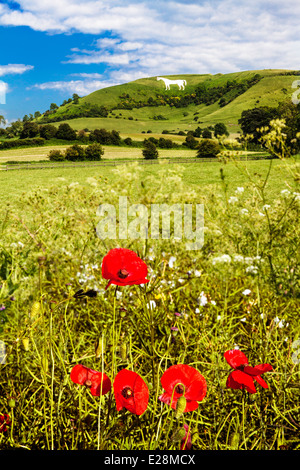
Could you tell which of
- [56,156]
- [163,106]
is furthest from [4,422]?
[163,106]

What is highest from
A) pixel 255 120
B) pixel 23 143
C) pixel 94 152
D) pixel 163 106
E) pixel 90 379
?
pixel 163 106

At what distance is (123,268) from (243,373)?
1.87ft

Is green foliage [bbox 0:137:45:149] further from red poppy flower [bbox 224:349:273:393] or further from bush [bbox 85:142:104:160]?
red poppy flower [bbox 224:349:273:393]

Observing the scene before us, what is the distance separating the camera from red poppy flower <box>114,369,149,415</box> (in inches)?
37.7

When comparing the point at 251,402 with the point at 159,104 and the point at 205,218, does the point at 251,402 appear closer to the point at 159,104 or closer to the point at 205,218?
the point at 205,218

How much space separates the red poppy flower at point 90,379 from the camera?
3.40ft

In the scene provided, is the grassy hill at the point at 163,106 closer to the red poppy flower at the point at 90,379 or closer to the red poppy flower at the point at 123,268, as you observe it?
the red poppy flower at the point at 123,268

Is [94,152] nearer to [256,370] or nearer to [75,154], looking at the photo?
[75,154]

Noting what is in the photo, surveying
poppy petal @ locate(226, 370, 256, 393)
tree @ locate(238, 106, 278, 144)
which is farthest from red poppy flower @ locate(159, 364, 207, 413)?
tree @ locate(238, 106, 278, 144)

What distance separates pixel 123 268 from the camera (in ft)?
3.80

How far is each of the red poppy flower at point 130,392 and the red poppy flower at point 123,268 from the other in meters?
0.32

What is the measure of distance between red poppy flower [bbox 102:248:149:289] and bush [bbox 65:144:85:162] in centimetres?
3687

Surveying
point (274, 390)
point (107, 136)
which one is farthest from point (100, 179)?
point (107, 136)
